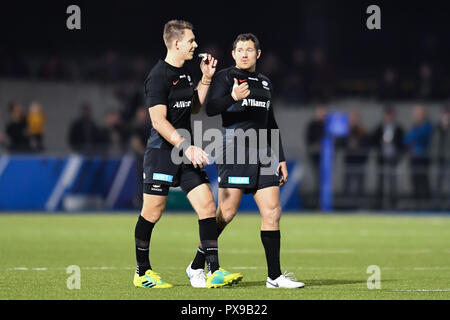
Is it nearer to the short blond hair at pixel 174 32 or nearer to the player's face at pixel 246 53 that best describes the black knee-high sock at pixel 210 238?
the player's face at pixel 246 53

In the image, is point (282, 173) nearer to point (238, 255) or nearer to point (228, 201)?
point (228, 201)

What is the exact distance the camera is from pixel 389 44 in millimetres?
31172

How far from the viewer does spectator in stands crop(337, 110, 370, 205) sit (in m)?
24.1

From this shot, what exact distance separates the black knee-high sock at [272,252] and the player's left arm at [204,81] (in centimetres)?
133

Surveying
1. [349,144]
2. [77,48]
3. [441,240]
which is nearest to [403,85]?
[349,144]

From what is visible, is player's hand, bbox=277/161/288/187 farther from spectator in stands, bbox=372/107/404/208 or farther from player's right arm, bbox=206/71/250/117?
spectator in stands, bbox=372/107/404/208

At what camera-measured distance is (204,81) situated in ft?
29.7

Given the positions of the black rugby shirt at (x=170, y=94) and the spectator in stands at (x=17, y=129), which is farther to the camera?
the spectator in stands at (x=17, y=129)

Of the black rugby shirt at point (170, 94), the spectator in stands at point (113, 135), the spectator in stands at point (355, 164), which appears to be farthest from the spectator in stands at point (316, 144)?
the black rugby shirt at point (170, 94)

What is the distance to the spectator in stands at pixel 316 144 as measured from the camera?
78.0 ft

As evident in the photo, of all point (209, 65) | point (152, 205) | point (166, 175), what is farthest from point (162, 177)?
point (209, 65)

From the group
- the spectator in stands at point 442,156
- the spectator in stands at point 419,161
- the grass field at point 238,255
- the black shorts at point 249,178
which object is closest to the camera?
the grass field at point 238,255

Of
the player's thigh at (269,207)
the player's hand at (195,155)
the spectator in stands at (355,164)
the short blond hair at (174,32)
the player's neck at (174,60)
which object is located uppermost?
the short blond hair at (174,32)
